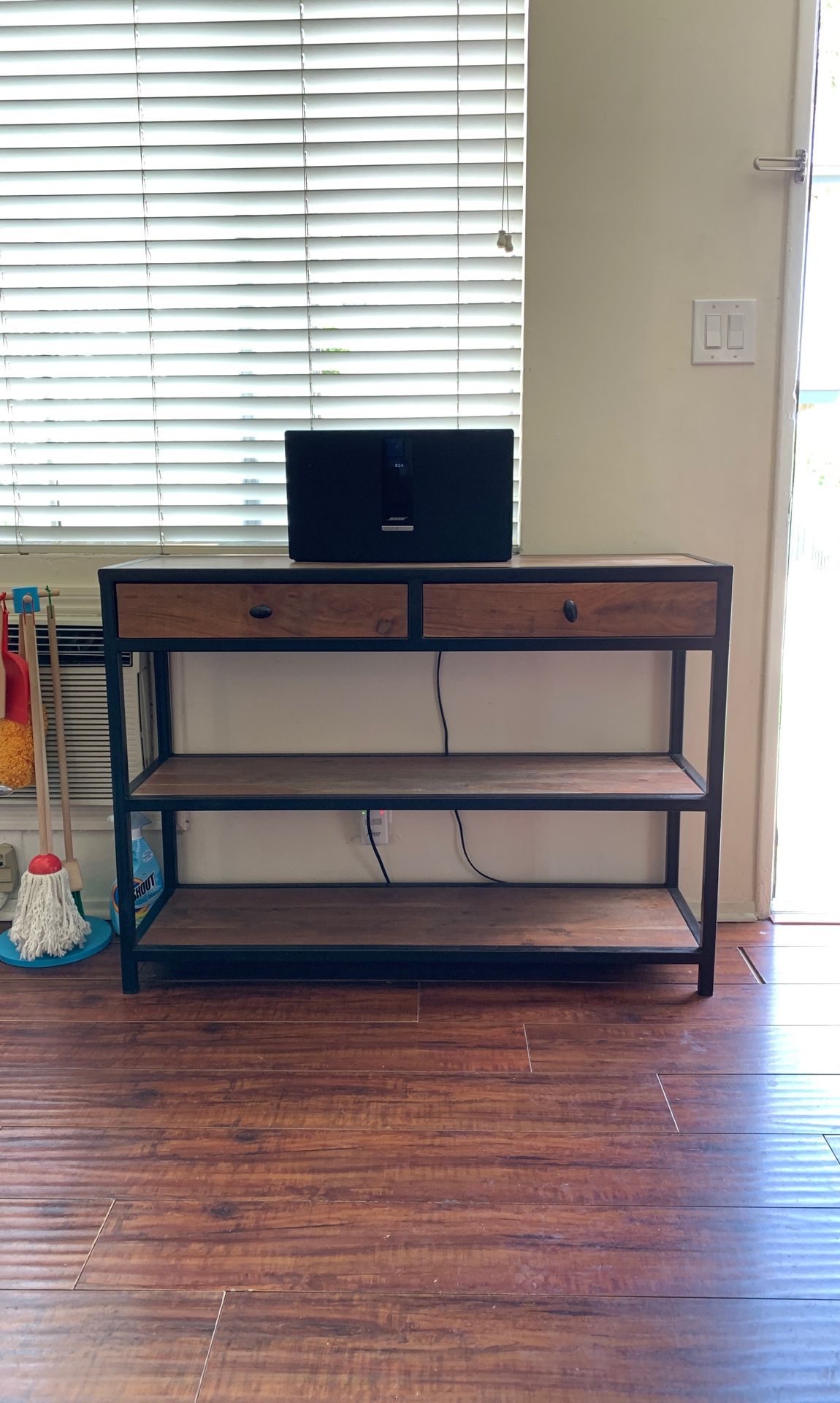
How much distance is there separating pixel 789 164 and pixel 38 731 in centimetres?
192

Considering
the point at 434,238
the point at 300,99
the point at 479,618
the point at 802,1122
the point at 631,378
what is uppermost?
the point at 300,99

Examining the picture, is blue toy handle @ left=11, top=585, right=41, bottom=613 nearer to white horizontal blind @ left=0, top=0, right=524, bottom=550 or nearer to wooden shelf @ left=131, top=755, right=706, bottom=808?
white horizontal blind @ left=0, top=0, right=524, bottom=550

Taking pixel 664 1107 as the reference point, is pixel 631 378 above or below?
above

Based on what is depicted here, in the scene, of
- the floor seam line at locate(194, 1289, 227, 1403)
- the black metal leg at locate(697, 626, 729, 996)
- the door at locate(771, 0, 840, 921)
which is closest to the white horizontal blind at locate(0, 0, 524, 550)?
the door at locate(771, 0, 840, 921)

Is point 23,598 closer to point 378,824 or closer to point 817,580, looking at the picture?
point 378,824

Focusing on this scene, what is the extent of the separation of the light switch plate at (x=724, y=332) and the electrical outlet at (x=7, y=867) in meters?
1.86

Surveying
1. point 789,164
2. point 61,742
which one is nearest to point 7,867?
point 61,742

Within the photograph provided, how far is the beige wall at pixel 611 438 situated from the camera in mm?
2020

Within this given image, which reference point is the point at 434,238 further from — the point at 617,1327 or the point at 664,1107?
the point at 617,1327

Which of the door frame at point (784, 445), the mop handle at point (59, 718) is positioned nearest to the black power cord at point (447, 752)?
the door frame at point (784, 445)

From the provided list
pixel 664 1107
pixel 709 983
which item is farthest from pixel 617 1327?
pixel 709 983

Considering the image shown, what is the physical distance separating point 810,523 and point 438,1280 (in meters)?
1.81

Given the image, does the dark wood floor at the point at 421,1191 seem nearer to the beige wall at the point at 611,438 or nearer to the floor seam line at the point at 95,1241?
the floor seam line at the point at 95,1241

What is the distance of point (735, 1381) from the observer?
44.4 inches
